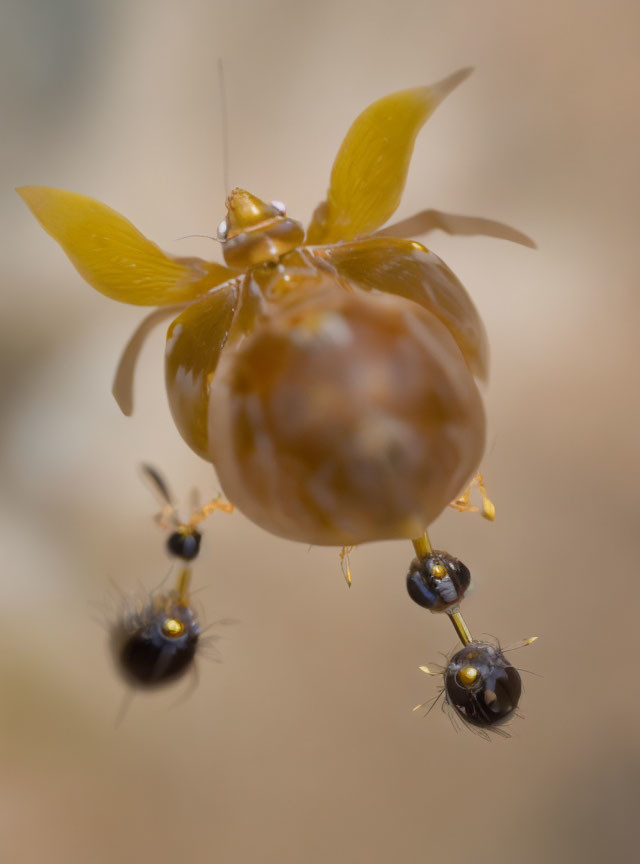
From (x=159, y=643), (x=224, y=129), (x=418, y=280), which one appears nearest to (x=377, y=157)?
(x=418, y=280)

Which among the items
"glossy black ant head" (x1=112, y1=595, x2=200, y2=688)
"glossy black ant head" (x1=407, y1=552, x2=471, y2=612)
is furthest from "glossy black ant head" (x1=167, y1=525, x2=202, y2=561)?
"glossy black ant head" (x1=407, y1=552, x2=471, y2=612)

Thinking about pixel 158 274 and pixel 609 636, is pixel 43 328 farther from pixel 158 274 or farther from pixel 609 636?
pixel 609 636

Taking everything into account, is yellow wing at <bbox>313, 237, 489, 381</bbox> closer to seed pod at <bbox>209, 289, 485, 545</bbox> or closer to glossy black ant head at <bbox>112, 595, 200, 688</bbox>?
seed pod at <bbox>209, 289, 485, 545</bbox>

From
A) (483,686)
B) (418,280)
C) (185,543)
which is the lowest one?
(483,686)

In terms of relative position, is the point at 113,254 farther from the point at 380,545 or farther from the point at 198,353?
the point at 380,545

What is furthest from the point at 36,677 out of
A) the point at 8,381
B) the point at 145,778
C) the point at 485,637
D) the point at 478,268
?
the point at 478,268

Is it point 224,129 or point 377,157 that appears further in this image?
point 224,129
